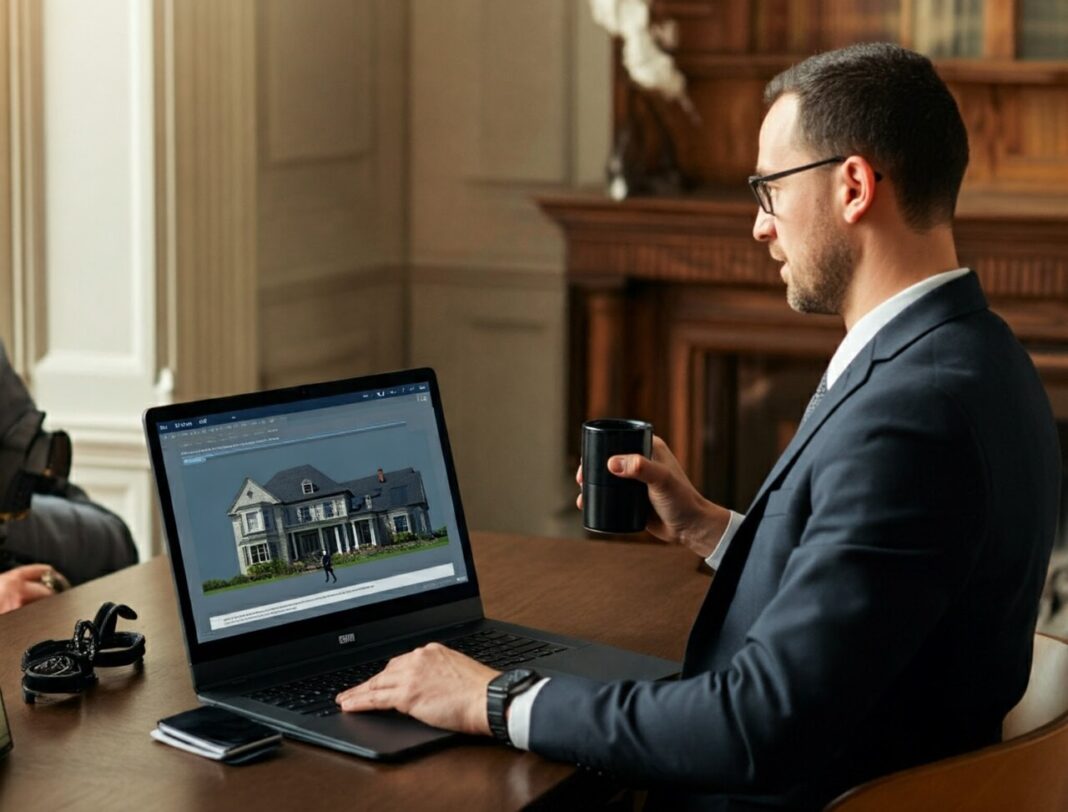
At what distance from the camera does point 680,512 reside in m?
2.02

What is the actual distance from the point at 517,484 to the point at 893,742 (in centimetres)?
314

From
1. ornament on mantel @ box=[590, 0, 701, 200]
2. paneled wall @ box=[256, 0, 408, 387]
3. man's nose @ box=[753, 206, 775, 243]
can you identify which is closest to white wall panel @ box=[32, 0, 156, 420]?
paneled wall @ box=[256, 0, 408, 387]

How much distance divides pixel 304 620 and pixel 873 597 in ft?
2.12

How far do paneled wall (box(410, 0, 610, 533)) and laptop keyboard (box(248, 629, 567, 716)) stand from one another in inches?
101

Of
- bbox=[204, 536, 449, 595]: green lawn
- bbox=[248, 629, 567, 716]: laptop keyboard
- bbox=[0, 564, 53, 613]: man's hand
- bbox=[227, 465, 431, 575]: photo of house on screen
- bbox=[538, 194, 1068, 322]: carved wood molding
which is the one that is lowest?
bbox=[0, 564, 53, 613]: man's hand

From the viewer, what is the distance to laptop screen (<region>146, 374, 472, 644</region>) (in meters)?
1.76

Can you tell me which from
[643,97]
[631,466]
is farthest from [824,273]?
[643,97]

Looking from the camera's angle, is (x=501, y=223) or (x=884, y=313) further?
(x=501, y=223)

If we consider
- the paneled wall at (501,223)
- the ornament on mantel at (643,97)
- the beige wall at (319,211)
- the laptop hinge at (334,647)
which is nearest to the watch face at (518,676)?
the laptop hinge at (334,647)

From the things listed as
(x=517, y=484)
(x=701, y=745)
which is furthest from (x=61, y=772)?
(x=517, y=484)

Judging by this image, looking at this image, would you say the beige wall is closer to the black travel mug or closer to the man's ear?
the black travel mug

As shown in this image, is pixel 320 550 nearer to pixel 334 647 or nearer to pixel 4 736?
pixel 334 647

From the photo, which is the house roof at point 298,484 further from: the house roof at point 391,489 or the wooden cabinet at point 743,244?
the wooden cabinet at point 743,244

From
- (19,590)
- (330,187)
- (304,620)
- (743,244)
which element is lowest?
(19,590)
